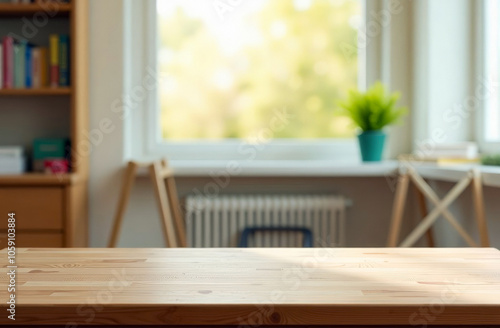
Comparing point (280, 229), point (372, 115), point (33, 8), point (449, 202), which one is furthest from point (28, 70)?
point (449, 202)

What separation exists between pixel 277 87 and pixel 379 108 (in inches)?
25.9

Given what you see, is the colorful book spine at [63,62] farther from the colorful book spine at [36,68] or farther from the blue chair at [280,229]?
the blue chair at [280,229]

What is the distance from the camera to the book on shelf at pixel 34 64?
2908 millimetres

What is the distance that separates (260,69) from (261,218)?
0.87 meters

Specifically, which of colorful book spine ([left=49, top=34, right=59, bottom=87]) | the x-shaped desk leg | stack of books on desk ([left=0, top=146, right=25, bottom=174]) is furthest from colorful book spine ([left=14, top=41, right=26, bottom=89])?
the x-shaped desk leg

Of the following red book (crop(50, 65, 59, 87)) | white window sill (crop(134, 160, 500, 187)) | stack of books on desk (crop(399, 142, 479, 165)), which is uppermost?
red book (crop(50, 65, 59, 87))

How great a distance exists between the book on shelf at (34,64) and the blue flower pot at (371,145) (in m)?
1.50

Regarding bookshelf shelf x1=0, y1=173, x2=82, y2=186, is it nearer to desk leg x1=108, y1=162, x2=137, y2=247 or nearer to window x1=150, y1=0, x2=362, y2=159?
desk leg x1=108, y1=162, x2=137, y2=247

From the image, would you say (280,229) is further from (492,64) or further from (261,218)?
(492,64)

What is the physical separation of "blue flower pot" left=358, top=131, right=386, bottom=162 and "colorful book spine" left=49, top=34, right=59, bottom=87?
154cm

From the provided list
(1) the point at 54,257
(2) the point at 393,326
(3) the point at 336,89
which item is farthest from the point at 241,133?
(2) the point at 393,326

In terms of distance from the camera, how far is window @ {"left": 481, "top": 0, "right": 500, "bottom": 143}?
2.87 metres

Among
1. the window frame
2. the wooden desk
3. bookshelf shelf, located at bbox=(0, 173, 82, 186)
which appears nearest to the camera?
the wooden desk

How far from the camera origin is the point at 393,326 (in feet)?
3.11
